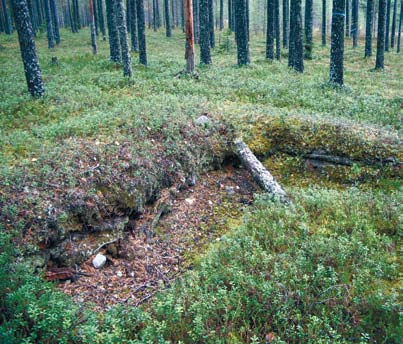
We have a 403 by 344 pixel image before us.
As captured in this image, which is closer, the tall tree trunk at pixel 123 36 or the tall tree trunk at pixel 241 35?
the tall tree trunk at pixel 123 36

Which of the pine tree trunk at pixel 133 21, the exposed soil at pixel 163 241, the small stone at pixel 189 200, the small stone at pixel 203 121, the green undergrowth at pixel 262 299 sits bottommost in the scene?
the exposed soil at pixel 163 241

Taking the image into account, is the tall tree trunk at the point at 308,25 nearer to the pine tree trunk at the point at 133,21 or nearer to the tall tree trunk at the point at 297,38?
the tall tree trunk at the point at 297,38

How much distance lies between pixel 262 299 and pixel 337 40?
13948mm

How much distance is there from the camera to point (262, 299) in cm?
464

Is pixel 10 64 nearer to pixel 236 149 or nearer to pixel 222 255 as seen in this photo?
pixel 236 149

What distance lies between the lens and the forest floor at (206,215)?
4328 mm

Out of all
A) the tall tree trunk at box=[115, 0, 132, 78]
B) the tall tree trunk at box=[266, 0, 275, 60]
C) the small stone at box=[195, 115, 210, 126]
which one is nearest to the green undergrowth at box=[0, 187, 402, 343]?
the small stone at box=[195, 115, 210, 126]

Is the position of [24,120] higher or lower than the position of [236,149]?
higher

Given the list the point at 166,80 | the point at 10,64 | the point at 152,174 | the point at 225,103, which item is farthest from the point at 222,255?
the point at 10,64

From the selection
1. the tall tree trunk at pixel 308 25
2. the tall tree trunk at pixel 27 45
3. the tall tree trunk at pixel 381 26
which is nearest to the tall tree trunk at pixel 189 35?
the tall tree trunk at pixel 27 45

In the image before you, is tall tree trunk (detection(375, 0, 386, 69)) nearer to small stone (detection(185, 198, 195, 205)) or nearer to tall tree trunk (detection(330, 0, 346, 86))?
tall tree trunk (detection(330, 0, 346, 86))

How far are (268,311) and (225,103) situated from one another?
8.54 metres

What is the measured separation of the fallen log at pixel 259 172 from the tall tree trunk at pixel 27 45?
7530mm

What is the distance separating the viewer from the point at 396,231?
606 cm
